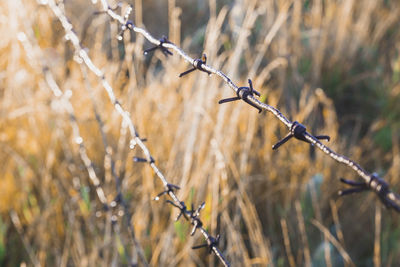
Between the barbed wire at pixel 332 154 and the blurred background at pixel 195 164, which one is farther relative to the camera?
the blurred background at pixel 195 164

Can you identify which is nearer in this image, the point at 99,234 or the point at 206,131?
the point at 99,234

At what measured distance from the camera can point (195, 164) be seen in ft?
4.88

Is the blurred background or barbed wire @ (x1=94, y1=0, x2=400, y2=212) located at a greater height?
the blurred background

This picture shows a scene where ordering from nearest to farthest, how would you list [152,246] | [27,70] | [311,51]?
[152,246] → [27,70] → [311,51]

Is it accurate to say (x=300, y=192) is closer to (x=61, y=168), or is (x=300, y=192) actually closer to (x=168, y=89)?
(x=168, y=89)

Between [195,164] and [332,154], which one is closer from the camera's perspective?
[332,154]

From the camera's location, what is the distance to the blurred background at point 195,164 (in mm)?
1234

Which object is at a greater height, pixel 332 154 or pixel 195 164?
pixel 195 164

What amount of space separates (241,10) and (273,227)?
1.27 m

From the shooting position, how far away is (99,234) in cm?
136

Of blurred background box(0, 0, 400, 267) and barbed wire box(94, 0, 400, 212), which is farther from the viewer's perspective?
blurred background box(0, 0, 400, 267)

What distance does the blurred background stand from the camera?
48.6 inches

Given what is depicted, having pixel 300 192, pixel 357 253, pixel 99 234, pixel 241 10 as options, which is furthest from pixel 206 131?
pixel 241 10

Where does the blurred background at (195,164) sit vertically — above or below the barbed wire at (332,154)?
above
